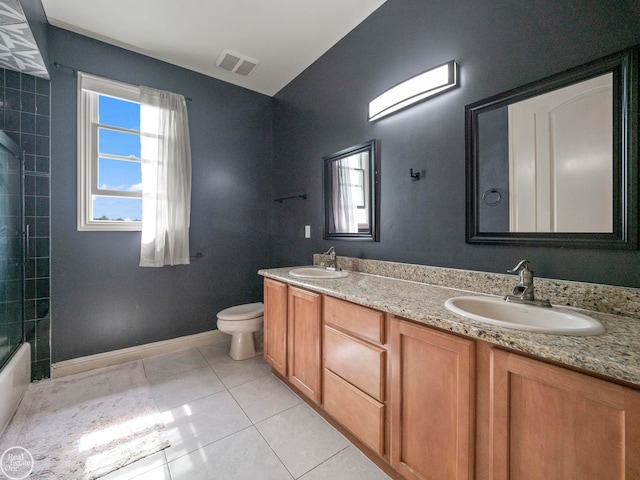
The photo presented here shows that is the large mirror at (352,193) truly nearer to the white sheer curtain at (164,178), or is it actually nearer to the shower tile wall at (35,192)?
the white sheer curtain at (164,178)

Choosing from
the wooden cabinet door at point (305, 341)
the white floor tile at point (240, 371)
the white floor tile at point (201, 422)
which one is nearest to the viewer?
the white floor tile at point (201, 422)

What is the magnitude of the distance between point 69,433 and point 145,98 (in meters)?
2.48

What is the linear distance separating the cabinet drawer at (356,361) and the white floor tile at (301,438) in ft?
1.27

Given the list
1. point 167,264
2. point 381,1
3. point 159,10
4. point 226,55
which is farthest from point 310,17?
point 167,264

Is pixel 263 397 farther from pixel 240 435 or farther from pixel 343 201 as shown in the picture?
pixel 343 201

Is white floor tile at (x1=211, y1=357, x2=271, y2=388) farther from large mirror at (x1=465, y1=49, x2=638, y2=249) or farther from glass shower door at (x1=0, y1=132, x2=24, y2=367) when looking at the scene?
large mirror at (x1=465, y1=49, x2=638, y2=249)

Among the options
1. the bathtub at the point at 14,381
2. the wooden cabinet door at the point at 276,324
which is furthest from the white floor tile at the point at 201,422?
the bathtub at the point at 14,381

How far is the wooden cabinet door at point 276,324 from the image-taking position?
1854 mm

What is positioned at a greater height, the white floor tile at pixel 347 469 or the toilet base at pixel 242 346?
the toilet base at pixel 242 346

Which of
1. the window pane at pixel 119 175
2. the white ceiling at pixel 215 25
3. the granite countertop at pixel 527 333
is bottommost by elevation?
the granite countertop at pixel 527 333

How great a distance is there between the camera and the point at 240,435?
4.87 ft

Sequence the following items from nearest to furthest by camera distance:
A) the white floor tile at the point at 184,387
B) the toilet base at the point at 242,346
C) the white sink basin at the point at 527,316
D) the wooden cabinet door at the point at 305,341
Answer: the white sink basin at the point at 527,316 → the wooden cabinet door at the point at 305,341 → the white floor tile at the point at 184,387 → the toilet base at the point at 242,346

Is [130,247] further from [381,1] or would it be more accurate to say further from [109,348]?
[381,1]

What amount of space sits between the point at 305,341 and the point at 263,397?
0.57 m
